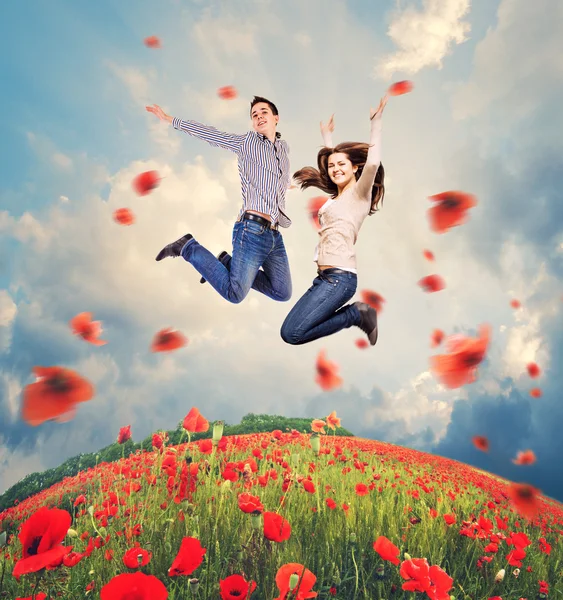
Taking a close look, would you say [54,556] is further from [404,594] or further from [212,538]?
[404,594]

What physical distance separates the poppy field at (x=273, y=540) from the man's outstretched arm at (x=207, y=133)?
2.97m


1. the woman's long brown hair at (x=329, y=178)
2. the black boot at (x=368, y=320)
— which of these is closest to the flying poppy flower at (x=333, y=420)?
the black boot at (x=368, y=320)

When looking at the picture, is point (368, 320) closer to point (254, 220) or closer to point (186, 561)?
point (254, 220)

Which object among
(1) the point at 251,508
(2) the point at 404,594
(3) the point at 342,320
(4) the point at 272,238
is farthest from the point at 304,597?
(4) the point at 272,238

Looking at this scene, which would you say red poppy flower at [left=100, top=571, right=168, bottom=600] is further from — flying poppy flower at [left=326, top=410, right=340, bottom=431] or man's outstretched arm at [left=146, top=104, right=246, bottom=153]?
man's outstretched arm at [left=146, top=104, right=246, bottom=153]

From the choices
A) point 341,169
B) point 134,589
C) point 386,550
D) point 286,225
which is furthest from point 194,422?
point 341,169

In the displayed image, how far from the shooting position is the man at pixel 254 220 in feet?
14.0

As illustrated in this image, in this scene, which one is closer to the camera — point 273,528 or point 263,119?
point 273,528

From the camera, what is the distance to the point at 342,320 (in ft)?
13.8

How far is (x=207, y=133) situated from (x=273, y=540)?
162 inches

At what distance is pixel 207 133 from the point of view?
4.58 m

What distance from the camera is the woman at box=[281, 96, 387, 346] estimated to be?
12.7 feet

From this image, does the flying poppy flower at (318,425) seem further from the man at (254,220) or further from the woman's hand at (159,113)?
the woman's hand at (159,113)

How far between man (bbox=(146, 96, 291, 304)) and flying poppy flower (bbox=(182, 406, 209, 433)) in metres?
1.46
